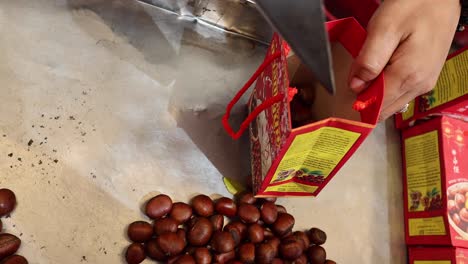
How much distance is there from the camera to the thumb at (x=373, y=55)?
767 millimetres

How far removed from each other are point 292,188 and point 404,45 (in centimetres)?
40

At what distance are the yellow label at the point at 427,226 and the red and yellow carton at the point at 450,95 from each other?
0.93 ft

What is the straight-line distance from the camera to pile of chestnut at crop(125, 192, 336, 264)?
88 centimetres

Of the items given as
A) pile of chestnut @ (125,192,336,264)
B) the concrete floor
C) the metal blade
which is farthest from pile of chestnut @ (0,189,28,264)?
the metal blade

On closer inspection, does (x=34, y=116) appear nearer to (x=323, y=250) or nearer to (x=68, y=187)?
(x=68, y=187)

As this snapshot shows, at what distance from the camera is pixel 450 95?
1.10 metres

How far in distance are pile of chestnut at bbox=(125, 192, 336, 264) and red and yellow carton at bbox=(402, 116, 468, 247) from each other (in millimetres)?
286

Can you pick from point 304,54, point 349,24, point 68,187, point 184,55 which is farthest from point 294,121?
point 304,54

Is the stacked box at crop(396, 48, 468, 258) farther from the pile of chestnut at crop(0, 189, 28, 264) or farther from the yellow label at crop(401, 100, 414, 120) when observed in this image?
the pile of chestnut at crop(0, 189, 28, 264)

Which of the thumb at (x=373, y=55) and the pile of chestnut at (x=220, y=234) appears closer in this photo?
the thumb at (x=373, y=55)

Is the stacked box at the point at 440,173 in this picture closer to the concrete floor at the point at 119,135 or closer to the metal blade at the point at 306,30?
the concrete floor at the point at 119,135

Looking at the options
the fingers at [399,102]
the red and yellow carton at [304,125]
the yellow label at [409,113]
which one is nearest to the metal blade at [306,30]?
the red and yellow carton at [304,125]

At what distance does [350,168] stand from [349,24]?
0.46 metres

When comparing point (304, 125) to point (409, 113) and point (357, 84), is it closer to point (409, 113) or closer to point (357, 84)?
point (357, 84)
